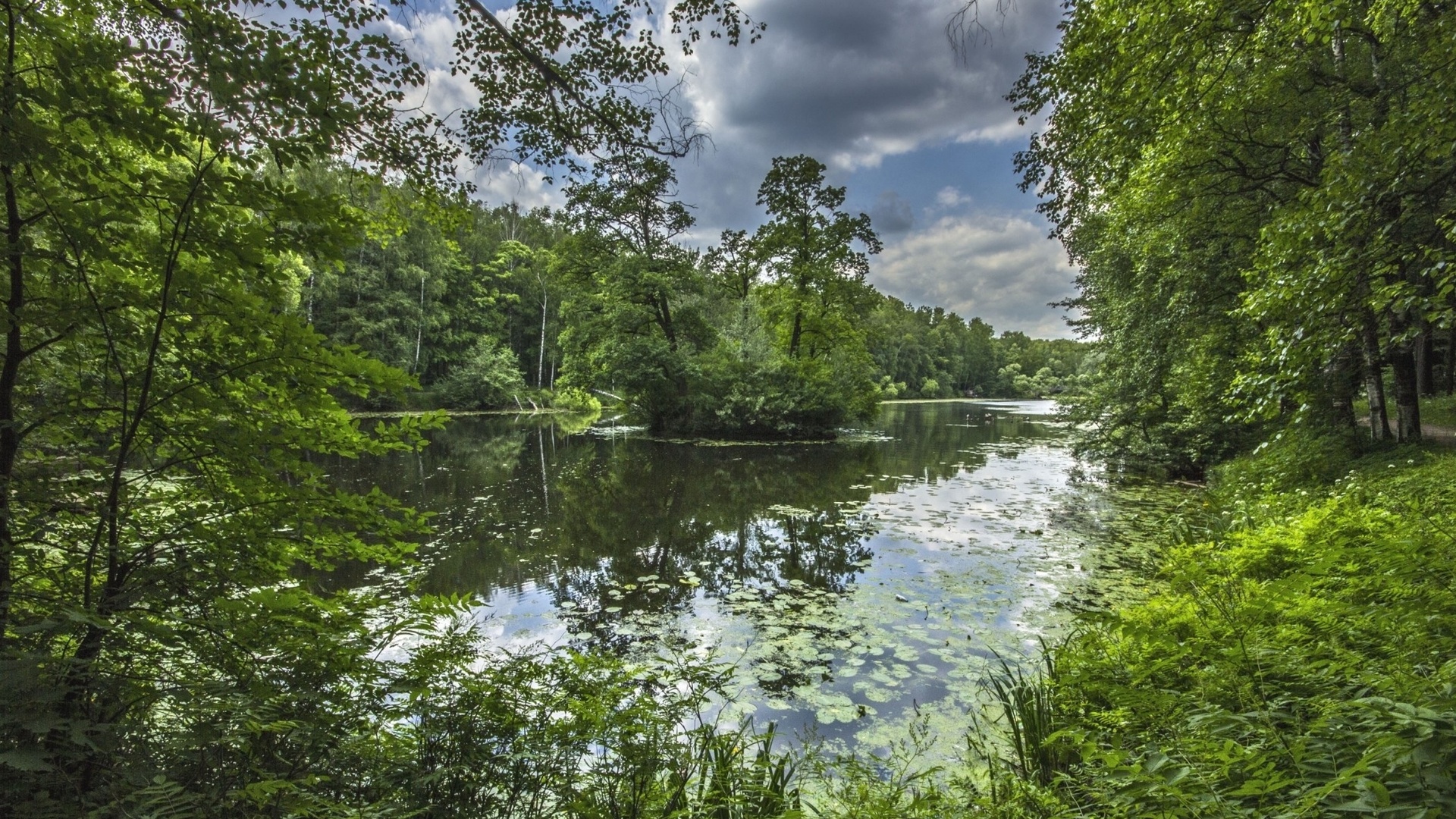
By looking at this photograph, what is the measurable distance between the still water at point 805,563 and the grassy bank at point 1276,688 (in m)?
1.04

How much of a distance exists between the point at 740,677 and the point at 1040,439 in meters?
24.6

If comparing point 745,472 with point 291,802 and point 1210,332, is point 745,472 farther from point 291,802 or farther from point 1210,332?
point 291,802

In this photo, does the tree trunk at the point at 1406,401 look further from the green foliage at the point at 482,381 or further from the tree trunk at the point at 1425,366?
the green foliage at the point at 482,381

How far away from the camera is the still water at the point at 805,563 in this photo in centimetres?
497

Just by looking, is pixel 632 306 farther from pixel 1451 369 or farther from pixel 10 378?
pixel 1451 369

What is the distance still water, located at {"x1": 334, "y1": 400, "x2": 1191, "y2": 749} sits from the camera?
497 cm

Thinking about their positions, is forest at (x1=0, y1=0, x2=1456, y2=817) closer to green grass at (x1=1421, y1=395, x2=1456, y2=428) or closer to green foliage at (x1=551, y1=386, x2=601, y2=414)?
green grass at (x1=1421, y1=395, x2=1456, y2=428)

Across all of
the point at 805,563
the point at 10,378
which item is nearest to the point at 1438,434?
the point at 805,563

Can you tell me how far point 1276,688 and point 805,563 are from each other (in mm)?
5889

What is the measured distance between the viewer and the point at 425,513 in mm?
2883

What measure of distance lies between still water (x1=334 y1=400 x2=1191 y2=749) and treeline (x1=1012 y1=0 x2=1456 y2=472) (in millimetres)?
2732

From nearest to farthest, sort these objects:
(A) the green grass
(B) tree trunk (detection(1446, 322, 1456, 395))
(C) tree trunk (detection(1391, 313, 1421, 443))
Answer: (C) tree trunk (detection(1391, 313, 1421, 443)) → (A) the green grass → (B) tree trunk (detection(1446, 322, 1456, 395))

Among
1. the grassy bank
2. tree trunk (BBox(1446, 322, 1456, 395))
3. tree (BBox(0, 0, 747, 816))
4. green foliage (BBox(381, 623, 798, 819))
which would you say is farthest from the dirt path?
tree (BBox(0, 0, 747, 816))

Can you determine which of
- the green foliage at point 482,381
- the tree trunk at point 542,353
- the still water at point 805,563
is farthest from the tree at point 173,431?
the tree trunk at point 542,353
